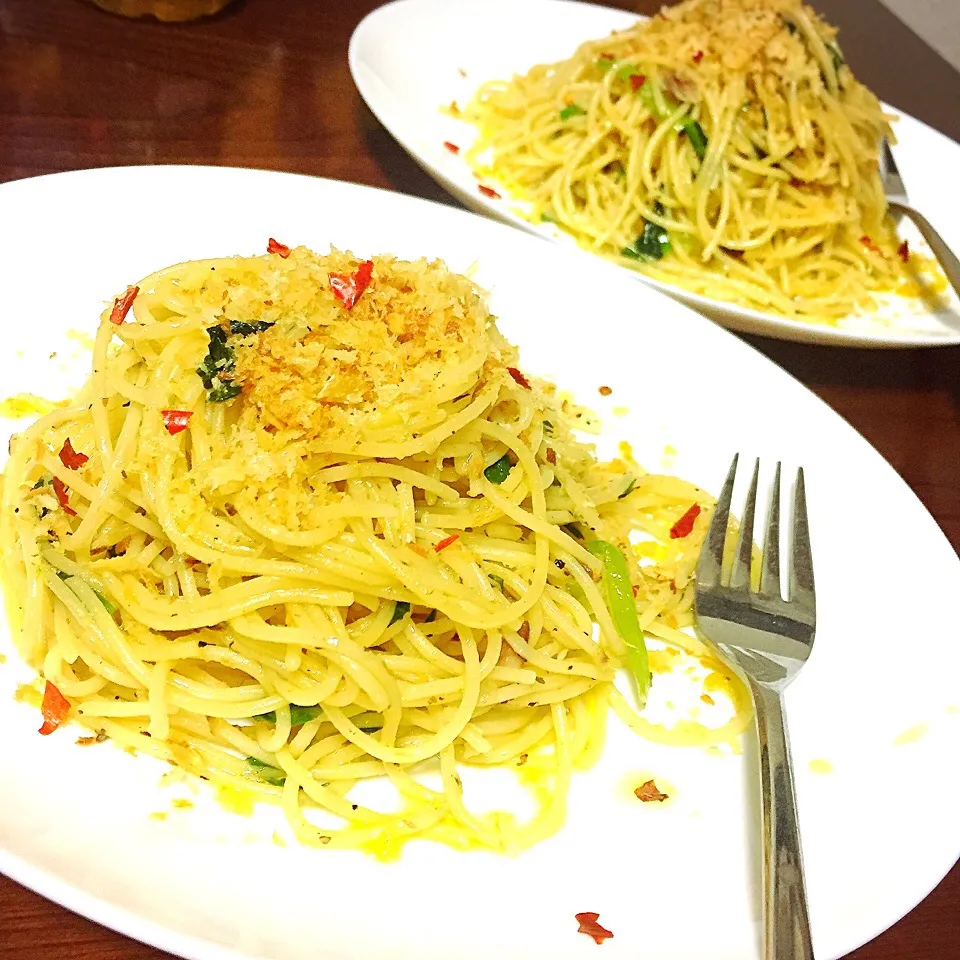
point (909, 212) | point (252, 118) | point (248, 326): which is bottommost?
point (252, 118)

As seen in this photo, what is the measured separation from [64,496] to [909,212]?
3.02m

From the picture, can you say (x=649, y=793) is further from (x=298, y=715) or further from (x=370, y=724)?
(x=298, y=715)

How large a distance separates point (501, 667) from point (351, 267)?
86cm

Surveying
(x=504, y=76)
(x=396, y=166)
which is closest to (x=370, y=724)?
(x=396, y=166)

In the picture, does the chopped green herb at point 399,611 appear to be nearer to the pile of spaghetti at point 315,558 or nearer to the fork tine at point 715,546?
the pile of spaghetti at point 315,558

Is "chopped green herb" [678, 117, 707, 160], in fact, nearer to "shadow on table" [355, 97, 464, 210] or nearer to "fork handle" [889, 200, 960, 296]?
"fork handle" [889, 200, 960, 296]

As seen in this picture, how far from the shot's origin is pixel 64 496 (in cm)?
178

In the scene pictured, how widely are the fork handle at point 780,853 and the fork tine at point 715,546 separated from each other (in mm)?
390

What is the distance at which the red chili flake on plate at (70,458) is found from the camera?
180 cm

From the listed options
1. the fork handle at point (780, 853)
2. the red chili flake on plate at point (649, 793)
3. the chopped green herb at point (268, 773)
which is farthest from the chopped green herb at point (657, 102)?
the chopped green herb at point (268, 773)

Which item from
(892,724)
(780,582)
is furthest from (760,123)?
(892,724)

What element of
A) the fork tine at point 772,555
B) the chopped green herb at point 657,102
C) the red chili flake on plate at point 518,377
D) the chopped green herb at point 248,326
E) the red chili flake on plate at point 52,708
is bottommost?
the red chili flake on plate at point 52,708

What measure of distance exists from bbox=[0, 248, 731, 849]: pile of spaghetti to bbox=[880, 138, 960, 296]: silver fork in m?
1.89

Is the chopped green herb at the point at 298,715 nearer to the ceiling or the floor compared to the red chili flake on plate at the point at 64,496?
nearer to the floor
